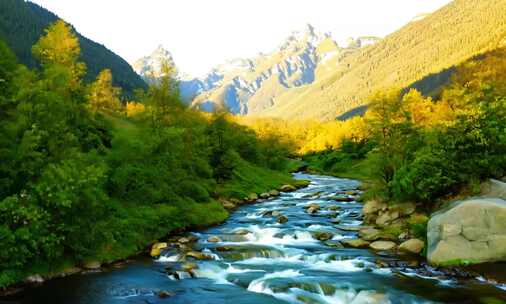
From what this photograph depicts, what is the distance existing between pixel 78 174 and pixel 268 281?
11.9 meters

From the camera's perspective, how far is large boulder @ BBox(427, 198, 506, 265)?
24422 mm

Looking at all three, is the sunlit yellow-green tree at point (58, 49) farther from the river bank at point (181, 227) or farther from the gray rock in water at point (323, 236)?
the gray rock in water at point (323, 236)

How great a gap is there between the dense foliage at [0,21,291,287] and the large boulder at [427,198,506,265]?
64.1 feet

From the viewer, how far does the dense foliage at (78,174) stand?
21.8 meters

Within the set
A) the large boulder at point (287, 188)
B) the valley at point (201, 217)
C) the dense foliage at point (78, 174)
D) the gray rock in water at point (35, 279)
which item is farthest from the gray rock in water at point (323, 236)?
the large boulder at point (287, 188)

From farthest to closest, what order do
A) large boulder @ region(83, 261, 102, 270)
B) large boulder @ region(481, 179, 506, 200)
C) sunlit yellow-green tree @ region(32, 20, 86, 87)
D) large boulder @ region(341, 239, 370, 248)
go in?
1. sunlit yellow-green tree @ region(32, 20, 86, 87)
2. large boulder @ region(341, 239, 370, 248)
3. large boulder @ region(481, 179, 506, 200)
4. large boulder @ region(83, 261, 102, 270)

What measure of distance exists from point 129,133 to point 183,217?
8.52 meters

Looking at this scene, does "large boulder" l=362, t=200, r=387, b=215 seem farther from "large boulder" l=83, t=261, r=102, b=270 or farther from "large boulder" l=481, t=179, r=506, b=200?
"large boulder" l=83, t=261, r=102, b=270

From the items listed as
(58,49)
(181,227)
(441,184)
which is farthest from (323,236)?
(58,49)

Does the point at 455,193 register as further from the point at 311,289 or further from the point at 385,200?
the point at 311,289

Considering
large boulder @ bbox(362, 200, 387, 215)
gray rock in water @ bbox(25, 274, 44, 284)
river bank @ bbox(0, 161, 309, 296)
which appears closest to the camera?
gray rock in water @ bbox(25, 274, 44, 284)

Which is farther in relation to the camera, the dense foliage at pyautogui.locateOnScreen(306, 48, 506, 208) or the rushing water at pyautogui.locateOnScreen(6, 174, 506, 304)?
the dense foliage at pyautogui.locateOnScreen(306, 48, 506, 208)

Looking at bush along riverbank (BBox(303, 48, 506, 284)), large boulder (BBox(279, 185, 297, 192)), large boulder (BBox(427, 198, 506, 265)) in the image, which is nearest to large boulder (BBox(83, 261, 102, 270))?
bush along riverbank (BBox(303, 48, 506, 284))

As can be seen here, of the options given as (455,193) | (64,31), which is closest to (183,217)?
(455,193)
